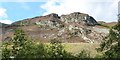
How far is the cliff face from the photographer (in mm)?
77931

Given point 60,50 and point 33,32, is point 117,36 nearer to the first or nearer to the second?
point 60,50

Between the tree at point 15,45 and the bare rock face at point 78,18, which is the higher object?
the bare rock face at point 78,18

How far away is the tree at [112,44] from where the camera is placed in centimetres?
1785

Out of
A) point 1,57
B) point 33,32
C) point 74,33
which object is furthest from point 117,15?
point 33,32

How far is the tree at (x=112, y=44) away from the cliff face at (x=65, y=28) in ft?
181

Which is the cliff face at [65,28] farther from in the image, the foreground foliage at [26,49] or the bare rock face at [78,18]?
the foreground foliage at [26,49]

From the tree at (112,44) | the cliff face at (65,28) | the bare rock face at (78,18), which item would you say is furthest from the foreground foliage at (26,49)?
the bare rock face at (78,18)

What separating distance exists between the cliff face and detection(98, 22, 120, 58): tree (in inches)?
2174

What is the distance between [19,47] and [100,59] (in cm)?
437

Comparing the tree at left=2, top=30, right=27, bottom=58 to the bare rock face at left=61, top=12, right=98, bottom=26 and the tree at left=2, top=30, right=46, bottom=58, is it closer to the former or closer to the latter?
the tree at left=2, top=30, right=46, bottom=58

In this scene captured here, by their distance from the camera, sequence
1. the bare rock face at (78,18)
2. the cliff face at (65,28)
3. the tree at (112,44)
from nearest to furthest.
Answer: the tree at (112,44) → the cliff face at (65,28) → the bare rock face at (78,18)

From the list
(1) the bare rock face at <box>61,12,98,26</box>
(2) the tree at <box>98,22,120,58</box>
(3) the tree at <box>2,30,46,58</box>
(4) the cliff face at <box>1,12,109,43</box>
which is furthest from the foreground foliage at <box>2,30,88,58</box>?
(1) the bare rock face at <box>61,12,98,26</box>

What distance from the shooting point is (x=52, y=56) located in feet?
60.6

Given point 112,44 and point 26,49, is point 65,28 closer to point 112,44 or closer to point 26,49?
point 112,44
